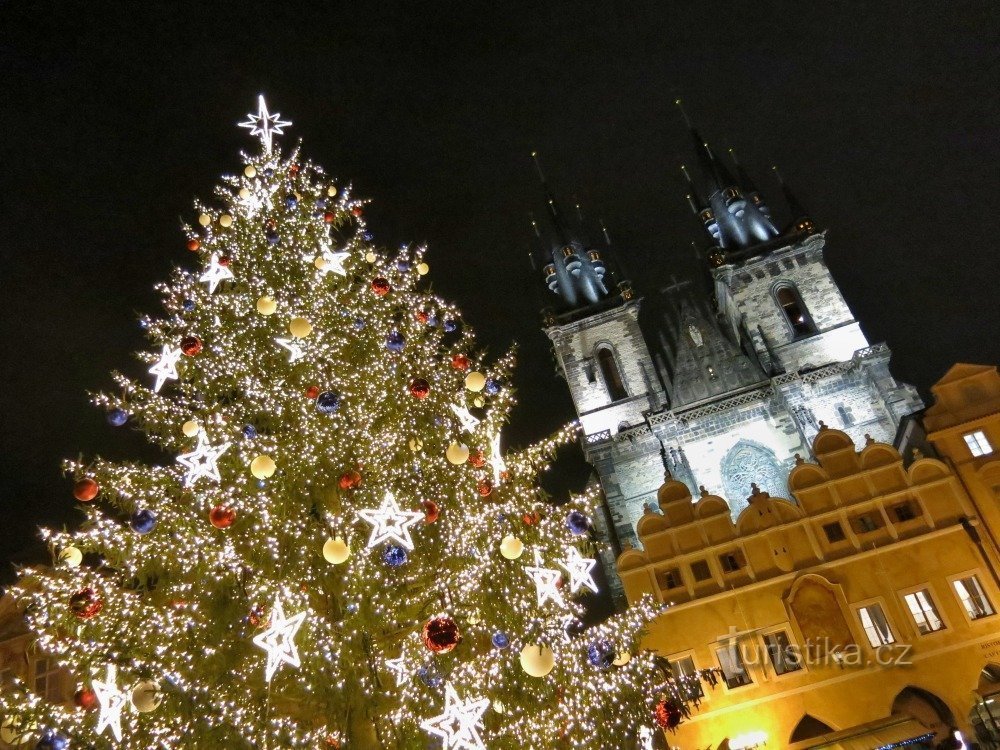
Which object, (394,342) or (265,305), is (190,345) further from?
(394,342)

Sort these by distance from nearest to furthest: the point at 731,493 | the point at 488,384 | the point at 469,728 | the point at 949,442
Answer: the point at 469,728 < the point at 488,384 < the point at 949,442 < the point at 731,493

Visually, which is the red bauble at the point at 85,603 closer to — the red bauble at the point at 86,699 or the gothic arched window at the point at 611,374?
the red bauble at the point at 86,699

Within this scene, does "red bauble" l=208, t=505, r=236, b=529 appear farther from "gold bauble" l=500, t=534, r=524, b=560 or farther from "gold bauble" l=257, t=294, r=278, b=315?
"gold bauble" l=500, t=534, r=524, b=560

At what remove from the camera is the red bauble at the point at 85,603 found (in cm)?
587

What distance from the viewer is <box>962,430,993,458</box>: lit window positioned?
1683cm

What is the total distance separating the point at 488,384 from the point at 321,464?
2.26 metres

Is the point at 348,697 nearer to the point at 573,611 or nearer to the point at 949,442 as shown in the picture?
the point at 573,611

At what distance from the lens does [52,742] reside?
5.18 metres

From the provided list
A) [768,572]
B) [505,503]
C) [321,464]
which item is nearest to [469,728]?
[505,503]

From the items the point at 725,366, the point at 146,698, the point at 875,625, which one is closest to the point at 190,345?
the point at 146,698

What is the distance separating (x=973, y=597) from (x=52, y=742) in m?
17.2

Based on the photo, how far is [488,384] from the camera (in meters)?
8.30

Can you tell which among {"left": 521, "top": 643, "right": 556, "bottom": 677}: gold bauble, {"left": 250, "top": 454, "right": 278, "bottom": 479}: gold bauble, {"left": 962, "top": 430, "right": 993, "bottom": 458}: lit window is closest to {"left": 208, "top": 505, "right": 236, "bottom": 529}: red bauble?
{"left": 250, "top": 454, "right": 278, "bottom": 479}: gold bauble

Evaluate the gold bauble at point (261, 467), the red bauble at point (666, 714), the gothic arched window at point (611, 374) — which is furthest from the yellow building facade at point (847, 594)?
the gothic arched window at point (611, 374)
